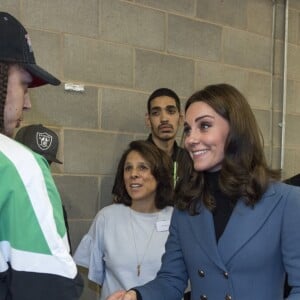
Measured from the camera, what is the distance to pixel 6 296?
847mm

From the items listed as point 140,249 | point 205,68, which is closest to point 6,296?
point 140,249

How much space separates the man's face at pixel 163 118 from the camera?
2.97 meters

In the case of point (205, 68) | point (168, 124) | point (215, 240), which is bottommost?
point (215, 240)

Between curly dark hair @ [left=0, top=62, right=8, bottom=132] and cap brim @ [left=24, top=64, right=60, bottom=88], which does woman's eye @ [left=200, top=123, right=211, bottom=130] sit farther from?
curly dark hair @ [left=0, top=62, right=8, bottom=132]

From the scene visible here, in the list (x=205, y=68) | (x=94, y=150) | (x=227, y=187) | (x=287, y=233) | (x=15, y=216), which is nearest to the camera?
(x=15, y=216)

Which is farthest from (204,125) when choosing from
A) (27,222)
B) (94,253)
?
(94,253)

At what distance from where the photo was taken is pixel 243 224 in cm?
139

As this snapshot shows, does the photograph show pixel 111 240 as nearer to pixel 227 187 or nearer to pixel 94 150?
pixel 94 150

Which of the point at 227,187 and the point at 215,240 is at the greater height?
the point at 227,187

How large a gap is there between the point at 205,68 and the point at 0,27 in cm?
253

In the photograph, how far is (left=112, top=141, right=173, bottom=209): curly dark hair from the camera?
2488 mm

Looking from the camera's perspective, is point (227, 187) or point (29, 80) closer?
point (29, 80)

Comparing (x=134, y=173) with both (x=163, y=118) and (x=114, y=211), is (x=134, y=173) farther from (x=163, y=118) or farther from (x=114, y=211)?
(x=163, y=118)

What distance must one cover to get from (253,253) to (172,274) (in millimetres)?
298
